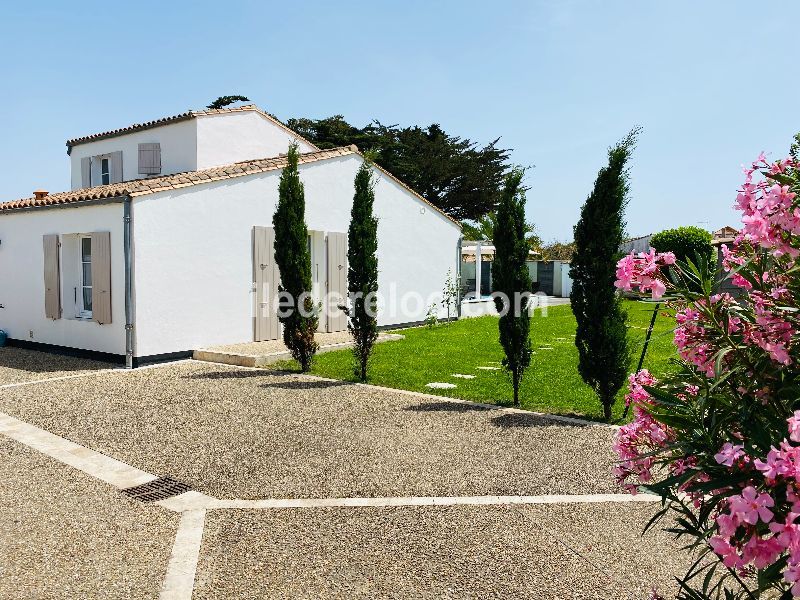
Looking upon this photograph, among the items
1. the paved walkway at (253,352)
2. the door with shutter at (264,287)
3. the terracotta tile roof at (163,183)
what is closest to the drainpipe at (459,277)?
the terracotta tile roof at (163,183)

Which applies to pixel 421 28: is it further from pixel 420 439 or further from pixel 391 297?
pixel 391 297

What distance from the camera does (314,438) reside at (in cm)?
720

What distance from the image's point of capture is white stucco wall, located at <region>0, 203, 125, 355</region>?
11953 mm

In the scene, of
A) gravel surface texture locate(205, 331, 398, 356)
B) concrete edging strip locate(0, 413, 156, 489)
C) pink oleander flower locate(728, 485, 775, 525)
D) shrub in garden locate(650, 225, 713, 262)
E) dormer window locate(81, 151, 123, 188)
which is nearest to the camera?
pink oleander flower locate(728, 485, 775, 525)

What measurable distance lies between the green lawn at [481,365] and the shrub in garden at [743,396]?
4324 mm

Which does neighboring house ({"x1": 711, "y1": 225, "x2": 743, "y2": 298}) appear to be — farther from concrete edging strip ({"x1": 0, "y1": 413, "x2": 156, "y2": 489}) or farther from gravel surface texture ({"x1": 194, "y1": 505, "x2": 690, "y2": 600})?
concrete edging strip ({"x1": 0, "y1": 413, "x2": 156, "y2": 489})

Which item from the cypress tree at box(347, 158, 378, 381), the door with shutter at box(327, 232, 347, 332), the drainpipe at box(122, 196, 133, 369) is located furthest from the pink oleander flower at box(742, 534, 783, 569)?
the door with shutter at box(327, 232, 347, 332)

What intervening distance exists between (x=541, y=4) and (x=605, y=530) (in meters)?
7.26

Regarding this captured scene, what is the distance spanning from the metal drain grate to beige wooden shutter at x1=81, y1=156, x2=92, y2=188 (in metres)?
16.5

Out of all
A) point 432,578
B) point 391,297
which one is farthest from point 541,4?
point 391,297

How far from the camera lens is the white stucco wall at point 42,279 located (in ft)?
39.2

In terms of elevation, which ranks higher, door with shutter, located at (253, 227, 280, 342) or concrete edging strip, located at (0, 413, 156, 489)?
door with shutter, located at (253, 227, 280, 342)

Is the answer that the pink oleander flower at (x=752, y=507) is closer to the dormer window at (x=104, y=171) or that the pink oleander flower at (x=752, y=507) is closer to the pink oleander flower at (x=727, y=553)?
the pink oleander flower at (x=727, y=553)

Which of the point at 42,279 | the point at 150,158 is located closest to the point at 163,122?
the point at 150,158
